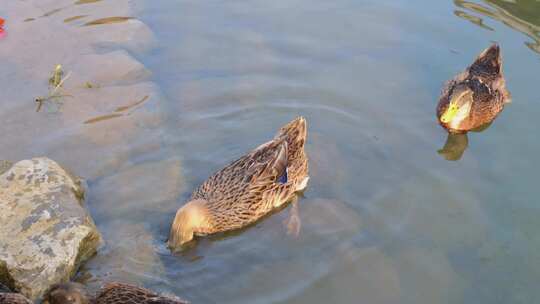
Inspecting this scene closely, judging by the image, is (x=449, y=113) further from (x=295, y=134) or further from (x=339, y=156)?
(x=295, y=134)

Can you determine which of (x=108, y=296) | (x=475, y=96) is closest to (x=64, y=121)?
(x=108, y=296)

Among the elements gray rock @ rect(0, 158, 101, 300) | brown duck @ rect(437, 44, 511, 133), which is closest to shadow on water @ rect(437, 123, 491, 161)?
brown duck @ rect(437, 44, 511, 133)

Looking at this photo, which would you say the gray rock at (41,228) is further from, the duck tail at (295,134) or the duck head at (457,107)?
the duck head at (457,107)

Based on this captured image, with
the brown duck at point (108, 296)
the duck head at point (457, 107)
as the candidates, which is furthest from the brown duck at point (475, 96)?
the brown duck at point (108, 296)

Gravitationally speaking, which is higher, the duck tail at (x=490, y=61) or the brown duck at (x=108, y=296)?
the duck tail at (x=490, y=61)

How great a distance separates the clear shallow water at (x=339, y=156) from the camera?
5.65 m

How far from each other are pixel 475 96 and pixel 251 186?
3.55m

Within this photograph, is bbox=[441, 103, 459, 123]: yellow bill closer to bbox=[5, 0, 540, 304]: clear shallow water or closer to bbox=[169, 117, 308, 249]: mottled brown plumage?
bbox=[5, 0, 540, 304]: clear shallow water

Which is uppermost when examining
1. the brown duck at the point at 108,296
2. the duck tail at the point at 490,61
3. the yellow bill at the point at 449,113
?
the duck tail at the point at 490,61

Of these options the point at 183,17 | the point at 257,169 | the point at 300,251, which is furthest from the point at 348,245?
the point at 183,17

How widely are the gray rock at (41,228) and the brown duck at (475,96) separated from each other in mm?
4543

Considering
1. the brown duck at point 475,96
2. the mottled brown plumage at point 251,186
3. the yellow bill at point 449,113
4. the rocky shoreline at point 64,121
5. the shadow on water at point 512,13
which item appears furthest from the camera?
the shadow on water at point 512,13

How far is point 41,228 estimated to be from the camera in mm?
5445

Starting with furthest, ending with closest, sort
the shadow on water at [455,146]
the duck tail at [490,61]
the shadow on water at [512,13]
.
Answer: the shadow on water at [512,13] → the duck tail at [490,61] → the shadow on water at [455,146]
